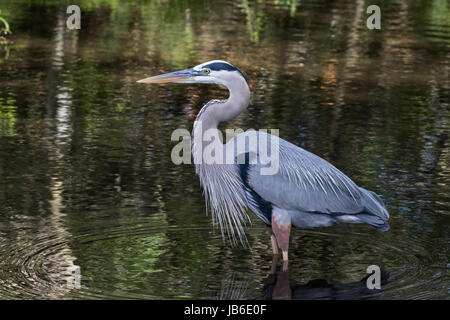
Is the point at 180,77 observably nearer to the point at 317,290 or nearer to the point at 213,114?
the point at 213,114

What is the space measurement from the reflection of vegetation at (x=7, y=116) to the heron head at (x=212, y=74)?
13.6 ft

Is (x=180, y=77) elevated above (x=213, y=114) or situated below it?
above

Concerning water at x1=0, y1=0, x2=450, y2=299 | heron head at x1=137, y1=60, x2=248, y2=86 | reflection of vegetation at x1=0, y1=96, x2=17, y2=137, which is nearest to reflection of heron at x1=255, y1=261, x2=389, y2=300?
water at x1=0, y1=0, x2=450, y2=299

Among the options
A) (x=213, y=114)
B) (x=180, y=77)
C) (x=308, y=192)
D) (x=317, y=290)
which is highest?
(x=180, y=77)

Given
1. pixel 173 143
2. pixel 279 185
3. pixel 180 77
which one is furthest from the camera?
pixel 173 143

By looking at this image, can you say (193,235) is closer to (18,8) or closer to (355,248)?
(355,248)

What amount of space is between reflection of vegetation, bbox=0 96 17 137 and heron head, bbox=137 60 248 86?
4145mm

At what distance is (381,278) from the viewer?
7.31m

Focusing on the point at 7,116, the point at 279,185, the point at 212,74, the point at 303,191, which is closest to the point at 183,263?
the point at 279,185

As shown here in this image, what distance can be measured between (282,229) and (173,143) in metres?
4.04

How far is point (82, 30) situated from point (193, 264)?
12.6m

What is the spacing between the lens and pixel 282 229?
760 cm

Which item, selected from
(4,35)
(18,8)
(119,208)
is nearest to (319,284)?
(119,208)

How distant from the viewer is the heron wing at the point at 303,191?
24.9 ft
